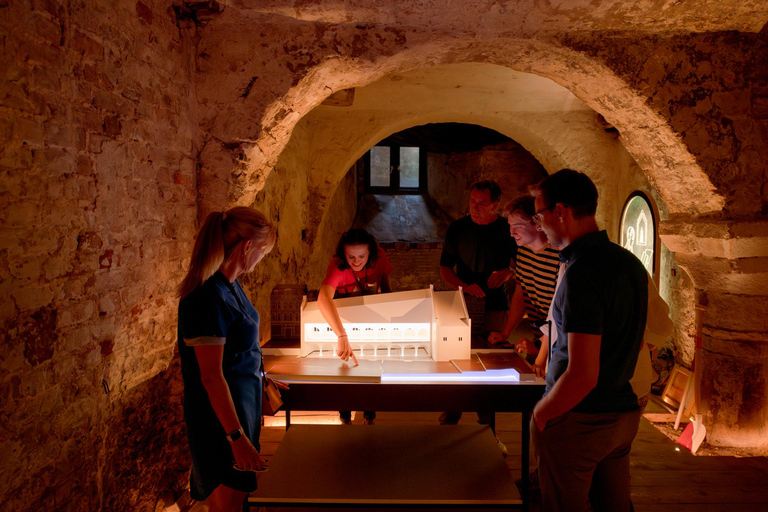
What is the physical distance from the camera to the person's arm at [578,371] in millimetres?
1618

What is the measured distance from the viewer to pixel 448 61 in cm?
327

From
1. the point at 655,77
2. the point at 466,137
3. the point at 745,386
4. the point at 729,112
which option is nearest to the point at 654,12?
the point at 655,77

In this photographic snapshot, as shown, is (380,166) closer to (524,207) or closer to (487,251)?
(487,251)

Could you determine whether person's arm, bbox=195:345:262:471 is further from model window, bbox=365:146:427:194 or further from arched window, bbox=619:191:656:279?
model window, bbox=365:146:427:194

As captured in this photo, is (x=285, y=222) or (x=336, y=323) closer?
(x=336, y=323)

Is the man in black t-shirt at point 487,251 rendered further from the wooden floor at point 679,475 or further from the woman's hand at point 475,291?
the wooden floor at point 679,475

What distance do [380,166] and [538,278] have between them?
759 centimetres

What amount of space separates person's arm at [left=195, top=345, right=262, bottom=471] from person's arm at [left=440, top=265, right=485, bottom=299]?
6.13 feet

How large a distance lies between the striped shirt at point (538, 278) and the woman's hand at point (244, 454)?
1826 mm

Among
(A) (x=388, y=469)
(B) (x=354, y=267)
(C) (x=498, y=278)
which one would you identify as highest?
(B) (x=354, y=267)

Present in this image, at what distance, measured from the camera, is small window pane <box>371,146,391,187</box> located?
401 inches

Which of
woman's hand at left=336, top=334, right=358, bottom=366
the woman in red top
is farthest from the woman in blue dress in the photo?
the woman in red top

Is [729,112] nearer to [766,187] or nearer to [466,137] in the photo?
[766,187]

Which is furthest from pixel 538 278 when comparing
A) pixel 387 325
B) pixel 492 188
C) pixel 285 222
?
pixel 285 222
